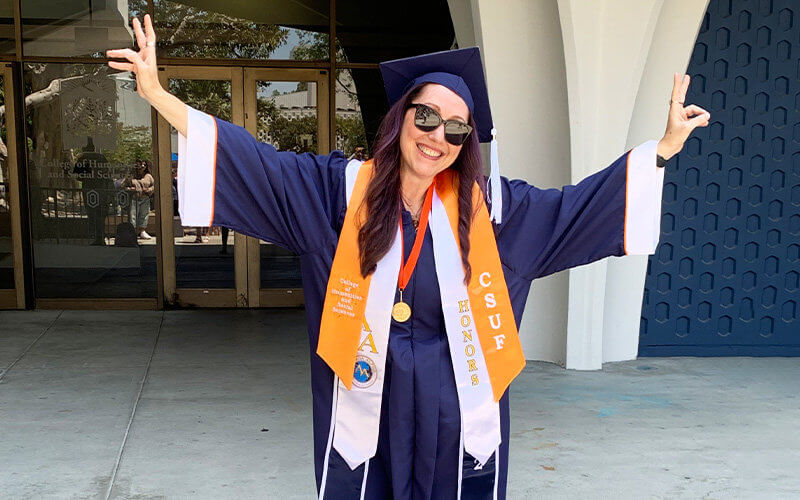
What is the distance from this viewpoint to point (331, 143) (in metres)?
7.86

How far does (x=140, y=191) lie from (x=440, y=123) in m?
6.47

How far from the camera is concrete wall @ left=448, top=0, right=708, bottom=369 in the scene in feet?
17.3

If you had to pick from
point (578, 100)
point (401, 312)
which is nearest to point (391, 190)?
point (401, 312)

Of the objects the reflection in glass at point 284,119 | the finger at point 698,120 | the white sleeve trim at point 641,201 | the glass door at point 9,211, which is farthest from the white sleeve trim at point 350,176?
the glass door at point 9,211

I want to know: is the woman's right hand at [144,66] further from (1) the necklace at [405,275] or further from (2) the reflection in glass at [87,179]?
(2) the reflection in glass at [87,179]

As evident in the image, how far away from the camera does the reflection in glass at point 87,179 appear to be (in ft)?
24.8

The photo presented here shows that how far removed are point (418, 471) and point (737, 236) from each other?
4980 mm

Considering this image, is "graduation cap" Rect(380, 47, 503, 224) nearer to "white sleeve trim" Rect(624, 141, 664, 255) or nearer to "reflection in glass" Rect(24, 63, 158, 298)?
"white sleeve trim" Rect(624, 141, 664, 255)

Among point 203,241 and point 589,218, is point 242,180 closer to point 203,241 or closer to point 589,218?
point 589,218

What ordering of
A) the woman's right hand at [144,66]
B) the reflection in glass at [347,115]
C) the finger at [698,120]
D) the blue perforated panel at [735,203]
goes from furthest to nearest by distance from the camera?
the reflection in glass at [347,115] → the blue perforated panel at [735,203] → the finger at [698,120] → the woman's right hand at [144,66]

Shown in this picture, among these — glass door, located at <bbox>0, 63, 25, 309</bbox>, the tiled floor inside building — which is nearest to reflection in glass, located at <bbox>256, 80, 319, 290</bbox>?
the tiled floor inside building

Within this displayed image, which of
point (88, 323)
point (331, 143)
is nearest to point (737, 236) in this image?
point (331, 143)

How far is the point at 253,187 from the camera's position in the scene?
76.4 inches

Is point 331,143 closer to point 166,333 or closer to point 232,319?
point 232,319
